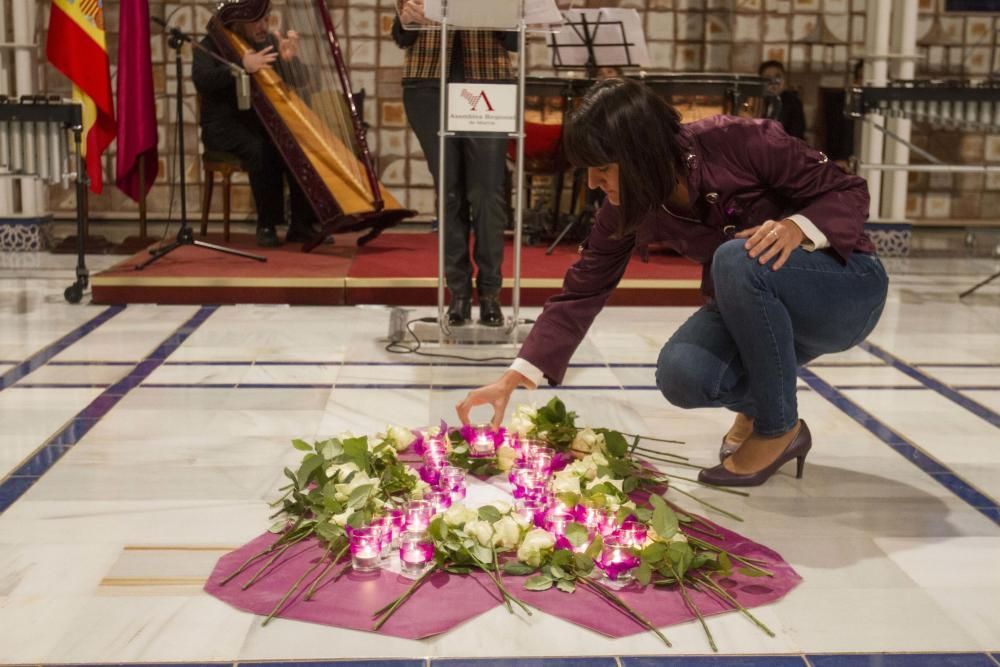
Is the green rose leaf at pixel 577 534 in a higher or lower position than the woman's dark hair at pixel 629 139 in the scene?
lower

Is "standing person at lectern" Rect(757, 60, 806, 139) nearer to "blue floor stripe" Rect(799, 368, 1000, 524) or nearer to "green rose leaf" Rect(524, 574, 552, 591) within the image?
"blue floor stripe" Rect(799, 368, 1000, 524)

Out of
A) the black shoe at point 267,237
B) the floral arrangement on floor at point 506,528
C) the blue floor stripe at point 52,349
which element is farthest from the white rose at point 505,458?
the black shoe at point 267,237

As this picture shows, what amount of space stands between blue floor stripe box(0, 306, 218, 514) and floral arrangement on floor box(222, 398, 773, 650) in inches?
24.6

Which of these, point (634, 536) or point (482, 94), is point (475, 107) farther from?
point (634, 536)

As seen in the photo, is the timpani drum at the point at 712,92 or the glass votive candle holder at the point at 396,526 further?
the timpani drum at the point at 712,92

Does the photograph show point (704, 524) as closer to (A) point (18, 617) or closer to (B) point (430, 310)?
(A) point (18, 617)

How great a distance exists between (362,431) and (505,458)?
2.02 feet

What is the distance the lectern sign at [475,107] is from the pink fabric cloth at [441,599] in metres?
2.08

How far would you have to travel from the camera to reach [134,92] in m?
6.22

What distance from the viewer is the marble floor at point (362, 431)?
6.55ft

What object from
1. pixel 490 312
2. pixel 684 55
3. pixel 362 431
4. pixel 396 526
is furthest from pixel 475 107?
pixel 684 55

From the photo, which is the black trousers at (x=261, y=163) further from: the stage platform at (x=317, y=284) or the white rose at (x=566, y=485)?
the white rose at (x=566, y=485)

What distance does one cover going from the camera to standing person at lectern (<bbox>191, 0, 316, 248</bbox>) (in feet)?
20.6

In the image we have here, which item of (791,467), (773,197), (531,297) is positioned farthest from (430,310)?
(773,197)
